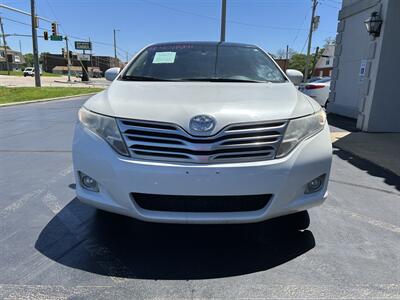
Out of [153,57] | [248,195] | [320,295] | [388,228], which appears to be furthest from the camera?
[153,57]

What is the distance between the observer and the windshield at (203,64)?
11.9 ft

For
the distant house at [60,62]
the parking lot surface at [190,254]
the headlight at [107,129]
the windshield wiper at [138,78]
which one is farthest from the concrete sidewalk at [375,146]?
the distant house at [60,62]

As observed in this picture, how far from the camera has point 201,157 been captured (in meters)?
2.46

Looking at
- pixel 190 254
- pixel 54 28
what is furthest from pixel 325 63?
pixel 190 254

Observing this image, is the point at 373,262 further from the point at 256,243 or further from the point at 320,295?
the point at 256,243

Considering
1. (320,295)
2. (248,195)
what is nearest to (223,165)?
(248,195)

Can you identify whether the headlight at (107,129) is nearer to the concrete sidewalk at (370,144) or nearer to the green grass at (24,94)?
the concrete sidewalk at (370,144)

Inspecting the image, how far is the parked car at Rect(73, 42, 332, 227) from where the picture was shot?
246 cm

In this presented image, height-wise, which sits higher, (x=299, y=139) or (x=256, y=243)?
(x=299, y=139)

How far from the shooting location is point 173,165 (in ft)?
8.04

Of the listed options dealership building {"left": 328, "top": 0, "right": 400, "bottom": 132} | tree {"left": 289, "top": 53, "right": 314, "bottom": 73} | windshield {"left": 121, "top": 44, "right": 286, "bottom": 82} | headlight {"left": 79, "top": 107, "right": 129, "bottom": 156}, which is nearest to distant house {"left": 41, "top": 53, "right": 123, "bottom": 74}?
tree {"left": 289, "top": 53, "right": 314, "bottom": 73}

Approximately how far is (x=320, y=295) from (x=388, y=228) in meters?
1.39

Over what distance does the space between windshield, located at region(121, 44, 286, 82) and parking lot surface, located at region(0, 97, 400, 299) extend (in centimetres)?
141

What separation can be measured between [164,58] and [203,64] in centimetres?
43
